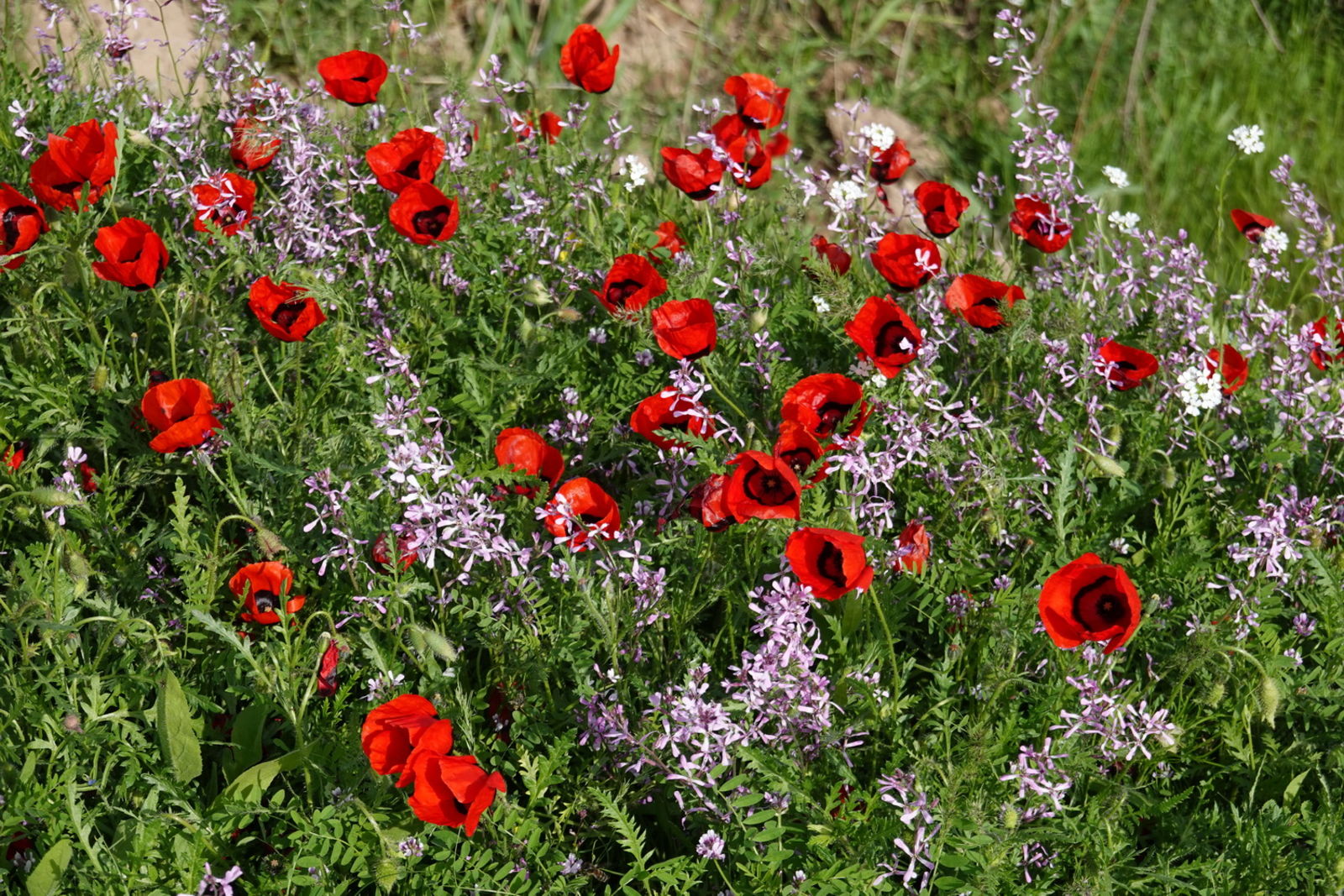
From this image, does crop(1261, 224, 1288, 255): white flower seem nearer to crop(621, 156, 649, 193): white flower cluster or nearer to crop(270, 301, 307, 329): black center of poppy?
crop(621, 156, 649, 193): white flower cluster

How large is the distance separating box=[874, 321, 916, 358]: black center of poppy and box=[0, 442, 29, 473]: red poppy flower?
5.29 feet

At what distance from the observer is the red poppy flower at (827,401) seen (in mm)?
2371

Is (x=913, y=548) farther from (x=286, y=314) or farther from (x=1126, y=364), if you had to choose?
(x=286, y=314)

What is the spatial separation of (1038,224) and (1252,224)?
0.70 meters

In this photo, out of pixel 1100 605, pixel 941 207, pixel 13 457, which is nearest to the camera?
pixel 1100 605

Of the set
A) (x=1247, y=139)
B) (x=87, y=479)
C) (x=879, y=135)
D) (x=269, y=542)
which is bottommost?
(x=87, y=479)

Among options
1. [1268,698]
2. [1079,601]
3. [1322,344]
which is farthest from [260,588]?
[1322,344]

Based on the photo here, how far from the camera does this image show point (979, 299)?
274 cm

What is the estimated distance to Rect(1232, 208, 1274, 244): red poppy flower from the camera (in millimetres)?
3262

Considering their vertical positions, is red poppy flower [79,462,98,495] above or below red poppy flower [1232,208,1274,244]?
below

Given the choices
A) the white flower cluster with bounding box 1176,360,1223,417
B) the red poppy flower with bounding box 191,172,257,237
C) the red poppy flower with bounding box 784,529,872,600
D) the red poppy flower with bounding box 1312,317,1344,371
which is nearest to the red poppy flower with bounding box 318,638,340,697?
the red poppy flower with bounding box 784,529,872,600

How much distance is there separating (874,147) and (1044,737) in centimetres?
157

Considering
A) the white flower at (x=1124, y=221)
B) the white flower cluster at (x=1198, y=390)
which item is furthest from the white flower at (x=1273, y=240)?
the white flower cluster at (x=1198, y=390)

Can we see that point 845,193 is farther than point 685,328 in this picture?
Yes
